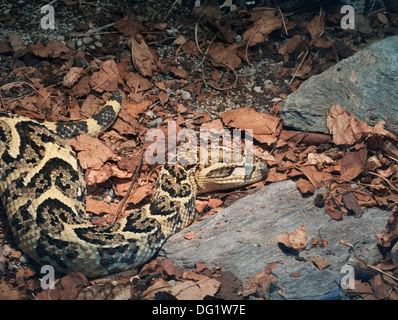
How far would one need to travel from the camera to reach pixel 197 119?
17.5ft

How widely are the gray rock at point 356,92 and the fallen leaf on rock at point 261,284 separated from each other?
6.18ft

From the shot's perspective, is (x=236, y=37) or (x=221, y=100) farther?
(x=236, y=37)

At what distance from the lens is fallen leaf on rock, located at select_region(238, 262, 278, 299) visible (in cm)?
358

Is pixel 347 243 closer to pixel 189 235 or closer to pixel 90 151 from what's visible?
pixel 189 235

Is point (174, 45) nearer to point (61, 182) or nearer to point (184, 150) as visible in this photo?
point (184, 150)

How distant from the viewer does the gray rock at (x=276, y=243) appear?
12.2ft

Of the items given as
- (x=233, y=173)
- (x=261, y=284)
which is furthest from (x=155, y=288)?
(x=233, y=173)

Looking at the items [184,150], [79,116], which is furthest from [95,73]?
[184,150]

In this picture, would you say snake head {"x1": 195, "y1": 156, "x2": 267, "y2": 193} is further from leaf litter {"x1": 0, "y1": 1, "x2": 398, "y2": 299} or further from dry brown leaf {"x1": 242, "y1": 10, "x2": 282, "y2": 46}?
dry brown leaf {"x1": 242, "y1": 10, "x2": 282, "y2": 46}

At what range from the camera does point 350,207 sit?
167 inches

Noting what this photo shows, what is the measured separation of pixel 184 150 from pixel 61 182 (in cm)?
131

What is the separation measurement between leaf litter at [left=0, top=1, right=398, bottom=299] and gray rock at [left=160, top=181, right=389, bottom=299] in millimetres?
79

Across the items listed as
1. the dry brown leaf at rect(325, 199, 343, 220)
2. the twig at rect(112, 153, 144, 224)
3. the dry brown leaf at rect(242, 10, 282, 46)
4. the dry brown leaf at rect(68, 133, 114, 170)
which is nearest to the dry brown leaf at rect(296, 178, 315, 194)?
the dry brown leaf at rect(325, 199, 343, 220)

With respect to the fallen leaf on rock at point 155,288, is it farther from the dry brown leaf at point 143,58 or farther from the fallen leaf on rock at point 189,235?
the dry brown leaf at point 143,58
